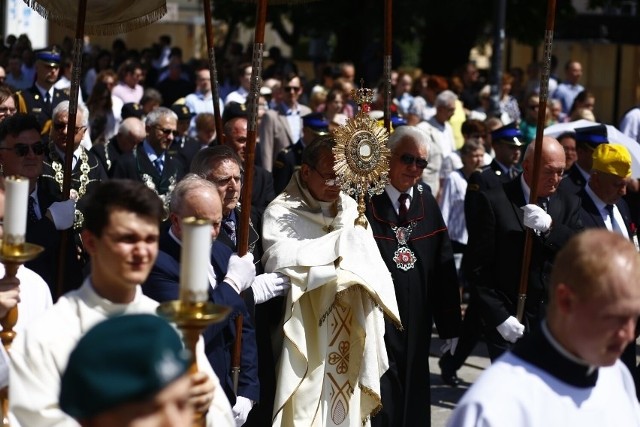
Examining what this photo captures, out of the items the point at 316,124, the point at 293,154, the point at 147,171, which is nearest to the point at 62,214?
the point at 147,171

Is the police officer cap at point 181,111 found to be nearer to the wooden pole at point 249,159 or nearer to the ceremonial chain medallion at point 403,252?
the ceremonial chain medallion at point 403,252

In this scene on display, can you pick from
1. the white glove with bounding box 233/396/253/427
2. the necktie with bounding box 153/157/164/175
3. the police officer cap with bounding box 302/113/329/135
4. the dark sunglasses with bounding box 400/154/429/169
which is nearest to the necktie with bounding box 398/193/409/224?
the dark sunglasses with bounding box 400/154/429/169

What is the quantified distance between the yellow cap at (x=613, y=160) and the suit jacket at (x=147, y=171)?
9.96ft

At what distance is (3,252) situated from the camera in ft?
12.2

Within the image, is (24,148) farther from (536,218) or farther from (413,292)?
(536,218)

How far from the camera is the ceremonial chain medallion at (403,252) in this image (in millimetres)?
6512

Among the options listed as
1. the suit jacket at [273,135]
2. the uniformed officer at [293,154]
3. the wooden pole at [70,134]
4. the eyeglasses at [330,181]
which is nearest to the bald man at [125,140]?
the uniformed officer at [293,154]

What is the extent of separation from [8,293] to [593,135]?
18.3ft

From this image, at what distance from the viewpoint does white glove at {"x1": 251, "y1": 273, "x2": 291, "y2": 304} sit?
229 inches

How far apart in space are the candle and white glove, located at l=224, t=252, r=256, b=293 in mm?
1400

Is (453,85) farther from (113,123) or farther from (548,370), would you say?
(548,370)

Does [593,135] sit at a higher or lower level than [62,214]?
higher

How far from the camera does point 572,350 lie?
319 centimetres

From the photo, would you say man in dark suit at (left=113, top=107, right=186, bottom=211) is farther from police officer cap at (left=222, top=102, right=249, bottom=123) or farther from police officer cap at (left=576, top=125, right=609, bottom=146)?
police officer cap at (left=576, top=125, right=609, bottom=146)
